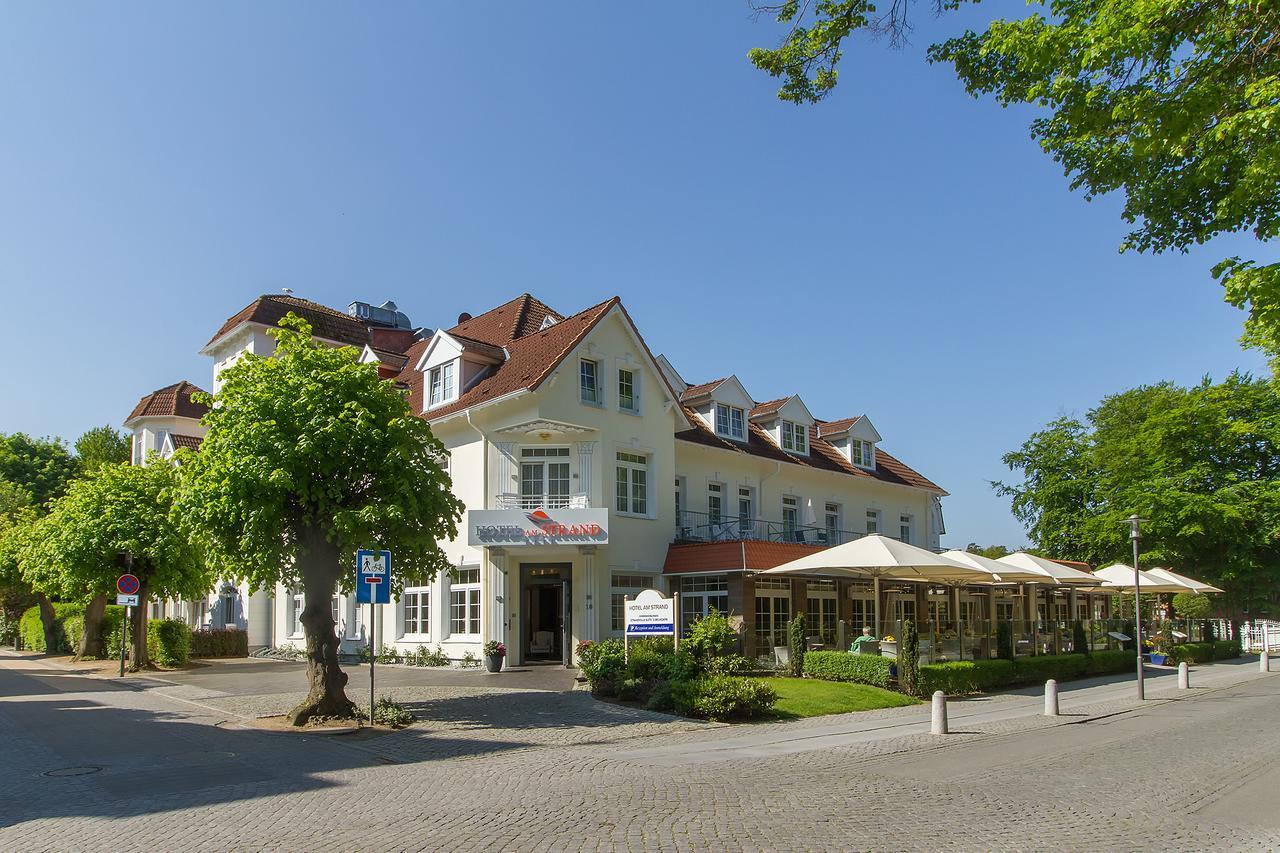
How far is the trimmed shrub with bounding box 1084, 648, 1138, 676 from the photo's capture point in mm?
29281

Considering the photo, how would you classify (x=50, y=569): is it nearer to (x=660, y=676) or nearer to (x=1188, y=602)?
(x=660, y=676)

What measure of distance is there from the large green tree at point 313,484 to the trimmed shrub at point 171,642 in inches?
516

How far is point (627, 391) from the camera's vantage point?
93.7 feet

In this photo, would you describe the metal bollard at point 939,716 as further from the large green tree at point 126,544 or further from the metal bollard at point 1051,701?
the large green tree at point 126,544

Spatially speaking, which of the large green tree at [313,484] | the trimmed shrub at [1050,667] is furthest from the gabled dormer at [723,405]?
the large green tree at [313,484]

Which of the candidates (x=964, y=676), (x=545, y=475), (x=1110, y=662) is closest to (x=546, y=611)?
(x=545, y=475)

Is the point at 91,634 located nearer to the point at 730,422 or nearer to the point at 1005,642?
the point at 730,422

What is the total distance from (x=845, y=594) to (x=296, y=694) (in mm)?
17461

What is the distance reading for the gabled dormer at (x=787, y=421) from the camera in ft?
116

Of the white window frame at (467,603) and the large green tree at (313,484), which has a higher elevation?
the large green tree at (313,484)

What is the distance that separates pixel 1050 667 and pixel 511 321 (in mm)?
19975

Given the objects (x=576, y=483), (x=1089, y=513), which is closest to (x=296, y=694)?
(x=576, y=483)

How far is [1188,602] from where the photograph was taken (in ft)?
155

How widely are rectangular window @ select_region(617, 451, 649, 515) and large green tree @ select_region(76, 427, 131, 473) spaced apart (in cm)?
3830
